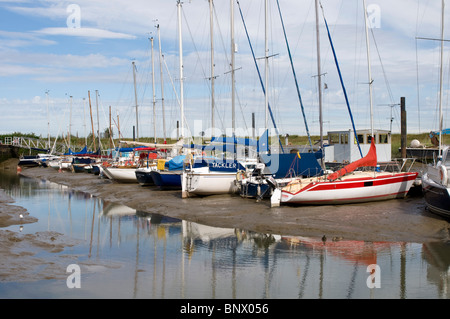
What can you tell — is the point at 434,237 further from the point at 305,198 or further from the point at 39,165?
the point at 39,165

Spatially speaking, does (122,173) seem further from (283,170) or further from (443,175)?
(443,175)

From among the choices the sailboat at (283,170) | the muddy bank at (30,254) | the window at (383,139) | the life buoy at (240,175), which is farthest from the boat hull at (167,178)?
the window at (383,139)

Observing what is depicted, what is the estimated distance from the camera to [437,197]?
18656 millimetres

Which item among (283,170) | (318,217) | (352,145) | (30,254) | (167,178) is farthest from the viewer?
(352,145)

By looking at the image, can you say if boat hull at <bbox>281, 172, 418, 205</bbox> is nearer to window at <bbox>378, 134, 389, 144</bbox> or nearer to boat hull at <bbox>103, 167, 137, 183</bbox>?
window at <bbox>378, 134, 389, 144</bbox>

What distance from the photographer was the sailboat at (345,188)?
868 inches

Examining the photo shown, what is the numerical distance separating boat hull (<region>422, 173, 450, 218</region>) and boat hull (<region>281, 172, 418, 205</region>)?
274cm

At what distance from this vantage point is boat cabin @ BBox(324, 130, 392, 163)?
3488 cm

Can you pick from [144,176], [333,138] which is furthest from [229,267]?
[333,138]

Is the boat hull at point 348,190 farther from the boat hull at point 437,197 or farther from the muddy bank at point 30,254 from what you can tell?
the muddy bank at point 30,254

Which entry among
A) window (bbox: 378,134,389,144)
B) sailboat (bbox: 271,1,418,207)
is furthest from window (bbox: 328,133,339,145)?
sailboat (bbox: 271,1,418,207)

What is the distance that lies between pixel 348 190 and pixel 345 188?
201 mm

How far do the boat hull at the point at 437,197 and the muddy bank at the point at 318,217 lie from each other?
330 millimetres
